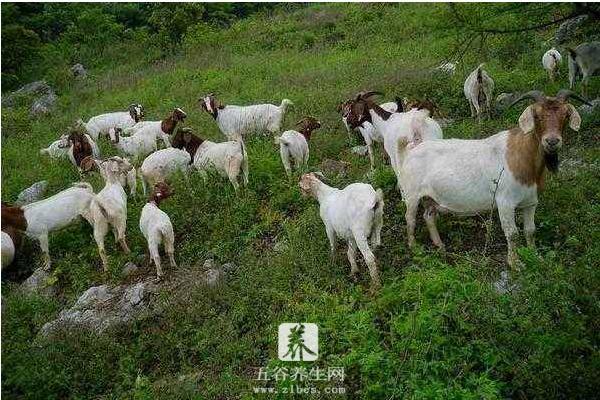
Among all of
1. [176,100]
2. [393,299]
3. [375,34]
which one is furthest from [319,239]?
[375,34]

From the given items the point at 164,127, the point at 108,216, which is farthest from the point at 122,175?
the point at 164,127

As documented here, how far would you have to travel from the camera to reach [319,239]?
8.59 m

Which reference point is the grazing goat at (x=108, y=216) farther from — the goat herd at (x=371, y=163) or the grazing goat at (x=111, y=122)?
the grazing goat at (x=111, y=122)

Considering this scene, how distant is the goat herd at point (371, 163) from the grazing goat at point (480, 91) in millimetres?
23

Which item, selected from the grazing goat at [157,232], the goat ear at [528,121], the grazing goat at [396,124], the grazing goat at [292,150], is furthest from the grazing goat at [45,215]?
the goat ear at [528,121]

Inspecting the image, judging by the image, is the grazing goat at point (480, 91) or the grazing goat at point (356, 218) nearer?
the grazing goat at point (356, 218)

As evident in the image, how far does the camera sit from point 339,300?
707 centimetres

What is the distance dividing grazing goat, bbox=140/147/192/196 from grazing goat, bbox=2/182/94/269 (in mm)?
1372

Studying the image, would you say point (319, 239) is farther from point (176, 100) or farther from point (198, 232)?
point (176, 100)

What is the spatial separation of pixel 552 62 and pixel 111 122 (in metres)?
11.3

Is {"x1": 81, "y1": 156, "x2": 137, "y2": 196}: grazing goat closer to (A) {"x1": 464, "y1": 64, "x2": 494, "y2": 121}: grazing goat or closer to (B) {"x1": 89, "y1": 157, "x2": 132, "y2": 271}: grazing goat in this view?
(B) {"x1": 89, "y1": 157, "x2": 132, "y2": 271}: grazing goat

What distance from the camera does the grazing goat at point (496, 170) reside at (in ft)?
21.4

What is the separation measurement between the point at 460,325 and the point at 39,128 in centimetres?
1707

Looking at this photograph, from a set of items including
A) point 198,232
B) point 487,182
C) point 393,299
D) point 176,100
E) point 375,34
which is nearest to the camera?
point 393,299
